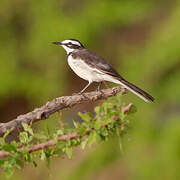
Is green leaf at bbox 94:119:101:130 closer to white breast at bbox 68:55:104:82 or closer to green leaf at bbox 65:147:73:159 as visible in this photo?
green leaf at bbox 65:147:73:159

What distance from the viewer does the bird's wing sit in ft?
13.7

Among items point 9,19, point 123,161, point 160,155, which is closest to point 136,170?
point 160,155

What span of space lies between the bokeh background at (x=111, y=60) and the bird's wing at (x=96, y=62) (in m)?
2.99

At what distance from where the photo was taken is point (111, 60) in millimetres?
10422

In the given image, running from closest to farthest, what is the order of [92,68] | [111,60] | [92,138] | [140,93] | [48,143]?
[92,138]
[48,143]
[140,93]
[92,68]
[111,60]

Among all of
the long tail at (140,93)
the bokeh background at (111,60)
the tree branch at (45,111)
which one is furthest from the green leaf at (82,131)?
the bokeh background at (111,60)

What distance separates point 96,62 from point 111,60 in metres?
6.02

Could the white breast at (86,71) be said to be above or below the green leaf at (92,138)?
below

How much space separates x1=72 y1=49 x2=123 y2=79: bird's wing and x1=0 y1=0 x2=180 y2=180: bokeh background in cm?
299

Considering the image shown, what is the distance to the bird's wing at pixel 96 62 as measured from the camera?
13.7 feet

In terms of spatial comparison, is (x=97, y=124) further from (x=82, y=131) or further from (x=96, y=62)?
(x=96, y=62)

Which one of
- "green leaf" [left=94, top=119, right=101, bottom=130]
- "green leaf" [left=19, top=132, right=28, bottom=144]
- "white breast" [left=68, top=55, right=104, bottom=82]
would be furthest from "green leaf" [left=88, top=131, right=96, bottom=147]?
"white breast" [left=68, top=55, right=104, bottom=82]

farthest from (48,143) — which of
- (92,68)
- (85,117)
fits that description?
(92,68)

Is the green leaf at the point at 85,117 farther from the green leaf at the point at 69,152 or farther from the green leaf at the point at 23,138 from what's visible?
the green leaf at the point at 23,138
